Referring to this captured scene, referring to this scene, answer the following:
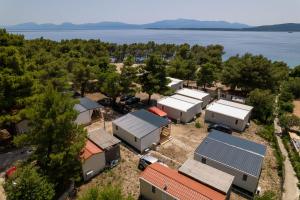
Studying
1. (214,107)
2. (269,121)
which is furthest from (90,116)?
(269,121)

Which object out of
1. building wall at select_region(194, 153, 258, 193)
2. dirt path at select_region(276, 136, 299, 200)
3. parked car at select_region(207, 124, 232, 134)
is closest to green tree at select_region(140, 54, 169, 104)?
parked car at select_region(207, 124, 232, 134)

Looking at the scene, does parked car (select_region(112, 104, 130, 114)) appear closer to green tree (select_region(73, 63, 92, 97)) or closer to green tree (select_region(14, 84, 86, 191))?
green tree (select_region(73, 63, 92, 97))

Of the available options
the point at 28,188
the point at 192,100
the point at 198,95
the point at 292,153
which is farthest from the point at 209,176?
the point at 198,95

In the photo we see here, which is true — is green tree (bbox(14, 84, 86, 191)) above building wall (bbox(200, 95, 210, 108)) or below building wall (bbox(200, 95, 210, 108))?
above

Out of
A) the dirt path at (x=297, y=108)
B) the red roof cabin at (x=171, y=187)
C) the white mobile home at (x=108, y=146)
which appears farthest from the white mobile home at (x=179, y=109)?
the dirt path at (x=297, y=108)

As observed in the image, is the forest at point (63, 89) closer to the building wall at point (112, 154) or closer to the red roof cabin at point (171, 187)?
the building wall at point (112, 154)

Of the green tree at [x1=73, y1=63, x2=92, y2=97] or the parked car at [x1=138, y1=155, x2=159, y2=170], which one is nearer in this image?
the parked car at [x1=138, y1=155, x2=159, y2=170]

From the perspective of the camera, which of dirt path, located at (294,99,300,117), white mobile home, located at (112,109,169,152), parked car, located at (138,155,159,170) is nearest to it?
parked car, located at (138,155,159,170)
